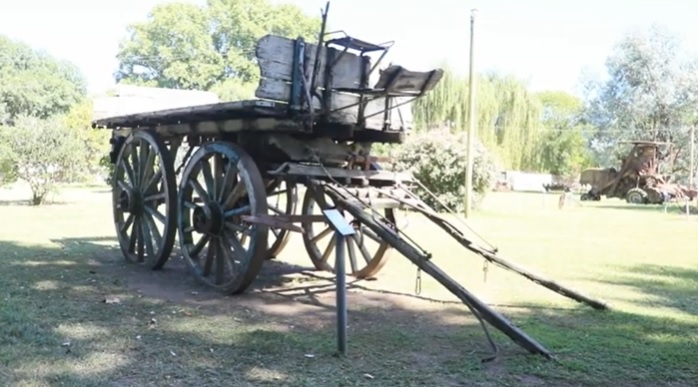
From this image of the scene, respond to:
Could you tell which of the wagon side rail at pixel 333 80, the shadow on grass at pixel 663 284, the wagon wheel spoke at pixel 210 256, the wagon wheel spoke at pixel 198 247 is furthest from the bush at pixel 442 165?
the wagon side rail at pixel 333 80

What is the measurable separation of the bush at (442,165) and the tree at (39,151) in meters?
9.50

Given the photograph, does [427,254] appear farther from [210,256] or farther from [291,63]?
[210,256]

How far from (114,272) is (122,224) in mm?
1153

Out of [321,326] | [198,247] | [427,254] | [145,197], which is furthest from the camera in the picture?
[145,197]

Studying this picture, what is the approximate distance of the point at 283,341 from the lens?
187 inches

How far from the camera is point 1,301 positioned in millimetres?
5773

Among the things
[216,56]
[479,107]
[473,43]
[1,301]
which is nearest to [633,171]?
[479,107]

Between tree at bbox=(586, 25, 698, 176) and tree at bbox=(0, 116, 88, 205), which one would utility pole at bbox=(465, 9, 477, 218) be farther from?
tree at bbox=(586, 25, 698, 176)

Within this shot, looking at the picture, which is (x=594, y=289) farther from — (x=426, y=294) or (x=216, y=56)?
(x=216, y=56)

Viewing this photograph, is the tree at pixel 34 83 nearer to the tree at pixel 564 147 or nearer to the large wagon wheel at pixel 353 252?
the tree at pixel 564 147

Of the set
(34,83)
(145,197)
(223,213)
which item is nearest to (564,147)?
(34,83)

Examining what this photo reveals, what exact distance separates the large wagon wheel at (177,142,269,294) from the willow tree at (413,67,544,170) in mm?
27780

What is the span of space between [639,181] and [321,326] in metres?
28.9

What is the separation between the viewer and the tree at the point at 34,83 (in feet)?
174
